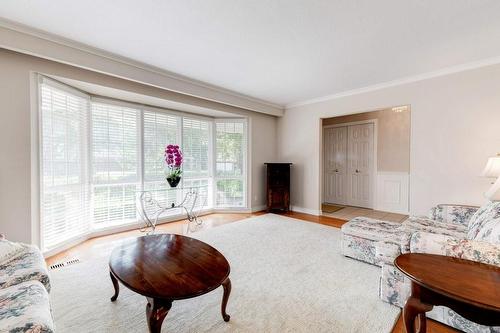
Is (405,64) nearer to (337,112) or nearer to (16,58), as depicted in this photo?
(337,112)

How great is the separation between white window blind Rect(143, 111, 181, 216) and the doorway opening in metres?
3.70

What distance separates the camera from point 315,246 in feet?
10.3

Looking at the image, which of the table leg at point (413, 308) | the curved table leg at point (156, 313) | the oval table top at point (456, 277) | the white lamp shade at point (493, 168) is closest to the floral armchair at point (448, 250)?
the oval table top at point (456, 277)

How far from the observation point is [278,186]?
17.1 ft

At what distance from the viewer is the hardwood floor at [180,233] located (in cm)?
165

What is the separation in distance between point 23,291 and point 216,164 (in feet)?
13.2

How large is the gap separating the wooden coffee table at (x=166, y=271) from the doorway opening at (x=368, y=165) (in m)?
3.89

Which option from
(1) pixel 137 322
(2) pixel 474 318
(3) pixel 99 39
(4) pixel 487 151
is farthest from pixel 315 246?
(3) pixel 99 39

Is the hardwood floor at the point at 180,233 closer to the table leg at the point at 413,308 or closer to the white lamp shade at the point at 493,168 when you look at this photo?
the table leg at the point at 413,308

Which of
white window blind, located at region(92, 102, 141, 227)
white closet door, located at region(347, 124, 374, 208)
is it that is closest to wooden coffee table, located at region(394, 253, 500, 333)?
white window blind, located at region(92, 102, 141, 227)

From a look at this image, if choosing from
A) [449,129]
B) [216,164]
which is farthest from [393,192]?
[216,164]

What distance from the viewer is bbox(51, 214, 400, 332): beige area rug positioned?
1629 millimetres

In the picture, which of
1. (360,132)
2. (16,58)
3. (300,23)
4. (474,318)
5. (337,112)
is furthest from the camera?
(360,132)

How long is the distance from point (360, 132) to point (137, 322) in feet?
19.9
